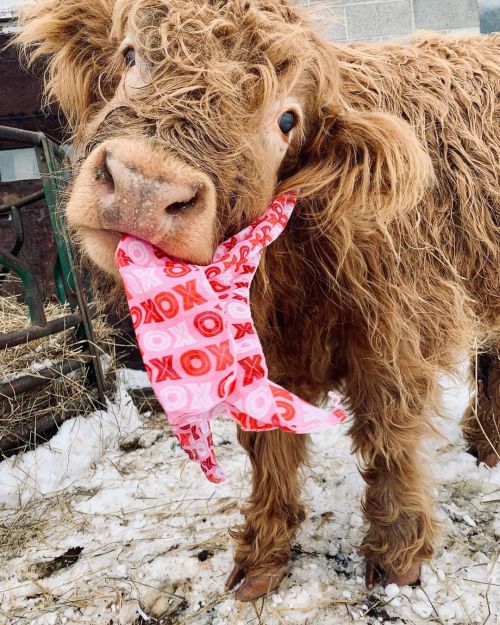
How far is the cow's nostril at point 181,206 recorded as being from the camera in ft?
2.67

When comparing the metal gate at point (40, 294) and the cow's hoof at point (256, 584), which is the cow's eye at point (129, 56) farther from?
the cow's hoof at point (256, 584)

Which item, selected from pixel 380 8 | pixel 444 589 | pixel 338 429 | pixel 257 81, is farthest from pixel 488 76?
pixel 380 8

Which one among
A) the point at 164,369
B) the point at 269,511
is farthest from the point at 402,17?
the point at 164,369

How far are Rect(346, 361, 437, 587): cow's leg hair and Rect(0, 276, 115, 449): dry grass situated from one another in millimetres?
1491

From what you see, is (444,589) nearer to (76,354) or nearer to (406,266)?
(406,266)

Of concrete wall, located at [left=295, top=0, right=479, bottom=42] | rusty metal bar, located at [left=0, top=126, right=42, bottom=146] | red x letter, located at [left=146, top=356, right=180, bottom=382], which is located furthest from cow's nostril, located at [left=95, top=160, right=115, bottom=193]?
concrete wall, located at [left=295, top=0, right=479, bottom=42]

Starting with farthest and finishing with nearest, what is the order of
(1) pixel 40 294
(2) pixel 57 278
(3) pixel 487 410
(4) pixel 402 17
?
(4) pixel 402 17
(2) pixel 57 278
(1) pixel 40 294
(3) pixel 487 410

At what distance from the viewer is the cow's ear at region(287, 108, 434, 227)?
1.03 metres

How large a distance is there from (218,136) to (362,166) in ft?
1.11

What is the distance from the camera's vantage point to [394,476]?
4.81 feet

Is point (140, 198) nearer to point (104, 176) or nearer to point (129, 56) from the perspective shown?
point (104, 176)

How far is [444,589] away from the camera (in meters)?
1.44

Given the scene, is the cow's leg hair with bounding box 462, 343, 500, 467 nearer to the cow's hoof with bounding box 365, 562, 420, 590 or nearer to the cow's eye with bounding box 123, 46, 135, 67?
the cow's hoof with bounding box 365, 562, 420, 590

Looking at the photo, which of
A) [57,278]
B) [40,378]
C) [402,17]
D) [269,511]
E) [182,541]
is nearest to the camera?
[269,511]
